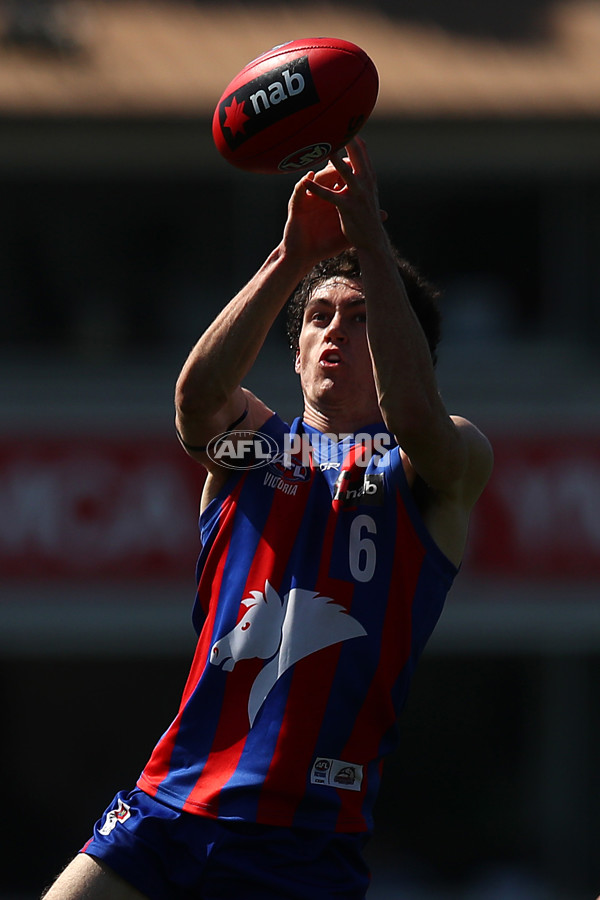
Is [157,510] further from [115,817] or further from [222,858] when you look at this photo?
[222,858]

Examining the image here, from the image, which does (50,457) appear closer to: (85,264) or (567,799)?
(85,264)

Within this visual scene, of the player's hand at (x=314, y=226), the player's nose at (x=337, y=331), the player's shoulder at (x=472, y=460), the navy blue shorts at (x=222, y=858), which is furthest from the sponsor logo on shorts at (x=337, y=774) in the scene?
the player's hand at (x=314, y=226)

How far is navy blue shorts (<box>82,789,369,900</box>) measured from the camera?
297cm

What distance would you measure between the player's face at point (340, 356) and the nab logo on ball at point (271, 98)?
47 centimetres

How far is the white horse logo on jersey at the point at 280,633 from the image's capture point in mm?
3092

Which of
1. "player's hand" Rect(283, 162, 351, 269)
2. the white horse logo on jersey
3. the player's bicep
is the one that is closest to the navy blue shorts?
the white horse logo on jersey

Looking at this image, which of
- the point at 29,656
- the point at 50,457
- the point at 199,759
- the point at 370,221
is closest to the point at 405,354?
the point at 370,221

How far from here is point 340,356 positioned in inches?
130

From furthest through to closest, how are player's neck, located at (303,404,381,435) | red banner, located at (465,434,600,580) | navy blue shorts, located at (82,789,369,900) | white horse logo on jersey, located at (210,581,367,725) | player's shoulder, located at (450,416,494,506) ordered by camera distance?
1. red banner, located at (465,434,600,580)
2. player's neck, located at (303,404,381,435)
3. player's shoulder, located at (450,416,494,506)
4. white horse logo on jersey, located at (210,581,367,725)
5. navy blue shorts, located at (82,789,369,900)

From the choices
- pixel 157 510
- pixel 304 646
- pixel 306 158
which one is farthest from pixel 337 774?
pixel 157 510

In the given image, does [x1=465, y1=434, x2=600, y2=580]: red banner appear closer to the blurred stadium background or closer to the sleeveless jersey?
the blurred stadium background

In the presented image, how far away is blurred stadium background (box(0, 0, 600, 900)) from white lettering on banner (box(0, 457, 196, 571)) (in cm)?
1

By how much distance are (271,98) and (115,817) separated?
1.74 meters

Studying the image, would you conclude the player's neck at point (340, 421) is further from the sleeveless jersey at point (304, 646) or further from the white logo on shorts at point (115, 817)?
the white logo on shorts at point (115, 817)
